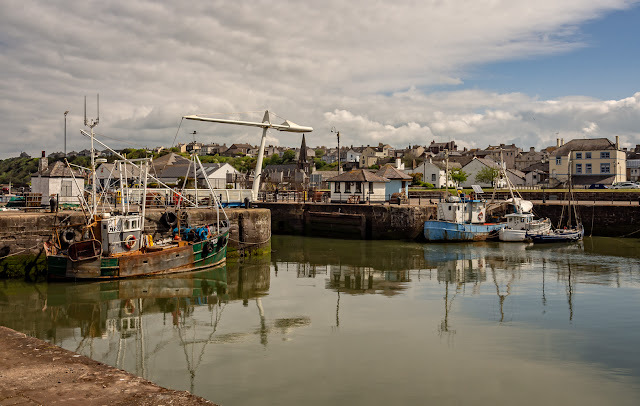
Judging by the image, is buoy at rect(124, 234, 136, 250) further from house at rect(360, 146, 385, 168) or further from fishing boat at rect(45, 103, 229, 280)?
house at rect(360, 146, 385, 168)

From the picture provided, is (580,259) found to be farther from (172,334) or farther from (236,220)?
(172,334)

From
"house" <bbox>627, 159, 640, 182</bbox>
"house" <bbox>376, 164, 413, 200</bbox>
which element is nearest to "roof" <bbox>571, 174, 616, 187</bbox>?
"house" <bbox>376, 164, 413, 200</bbox>

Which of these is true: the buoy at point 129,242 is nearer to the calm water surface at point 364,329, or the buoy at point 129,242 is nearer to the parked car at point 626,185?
the calm water surface at point 364,329

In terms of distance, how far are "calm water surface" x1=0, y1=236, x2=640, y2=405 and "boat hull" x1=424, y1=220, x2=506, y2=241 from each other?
24.1 ft

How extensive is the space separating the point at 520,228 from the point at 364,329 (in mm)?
22641

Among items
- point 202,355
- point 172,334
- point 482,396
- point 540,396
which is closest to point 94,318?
point 172,334

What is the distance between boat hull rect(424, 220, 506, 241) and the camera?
32281 millimetres

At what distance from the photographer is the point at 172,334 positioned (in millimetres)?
13734

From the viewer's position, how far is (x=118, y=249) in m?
20.4

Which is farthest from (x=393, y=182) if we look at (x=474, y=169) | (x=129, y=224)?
(x=474, y=169)

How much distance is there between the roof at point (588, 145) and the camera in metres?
64.5

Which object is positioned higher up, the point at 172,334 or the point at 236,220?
the point at 236,220

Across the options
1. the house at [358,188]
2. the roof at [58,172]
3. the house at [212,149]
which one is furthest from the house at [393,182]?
the house at [212,149]

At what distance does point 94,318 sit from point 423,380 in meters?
10.3
